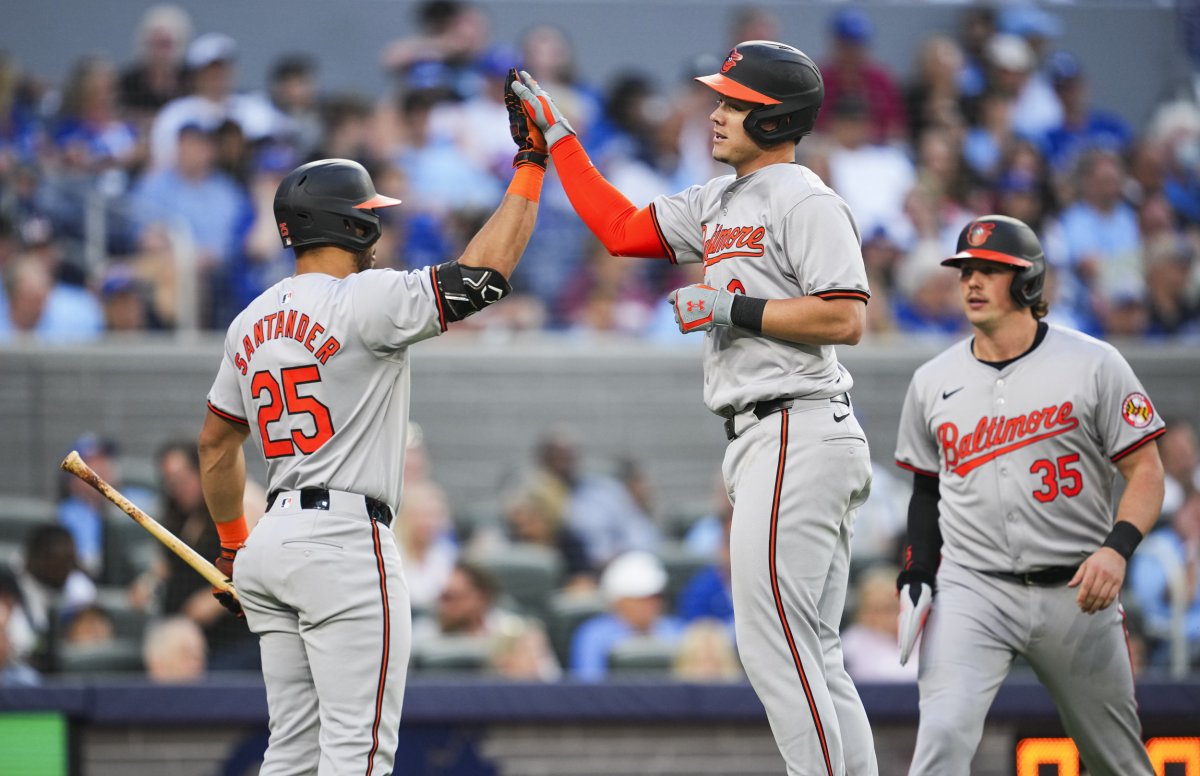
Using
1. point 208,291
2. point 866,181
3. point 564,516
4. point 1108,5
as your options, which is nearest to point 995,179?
point 866,181

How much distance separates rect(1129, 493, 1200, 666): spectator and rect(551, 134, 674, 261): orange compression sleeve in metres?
4.36

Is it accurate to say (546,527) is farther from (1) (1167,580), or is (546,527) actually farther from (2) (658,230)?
(2) (658,230)

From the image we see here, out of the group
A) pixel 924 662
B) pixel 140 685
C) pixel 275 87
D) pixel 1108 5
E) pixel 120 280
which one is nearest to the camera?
pixel 924 662

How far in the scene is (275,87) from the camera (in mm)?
10633

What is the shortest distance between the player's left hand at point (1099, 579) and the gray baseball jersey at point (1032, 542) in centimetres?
20

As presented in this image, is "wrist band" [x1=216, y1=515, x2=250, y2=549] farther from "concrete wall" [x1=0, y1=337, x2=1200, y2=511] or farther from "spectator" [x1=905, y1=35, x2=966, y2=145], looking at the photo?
"spectator" [x1=905, y1=35, x2=966, y2=145]

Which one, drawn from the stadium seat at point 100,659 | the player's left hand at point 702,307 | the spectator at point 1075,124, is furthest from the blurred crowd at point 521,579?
the spectator at point 1075,124

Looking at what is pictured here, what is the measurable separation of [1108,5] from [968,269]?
9.02 m

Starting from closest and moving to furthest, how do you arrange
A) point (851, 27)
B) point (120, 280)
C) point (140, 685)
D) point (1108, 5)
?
1. point (140, 685)
2. point (120, 280)
3. point (851, 27)
4. point (1108, 5)

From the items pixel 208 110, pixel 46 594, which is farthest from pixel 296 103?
Result: pixel 46 594

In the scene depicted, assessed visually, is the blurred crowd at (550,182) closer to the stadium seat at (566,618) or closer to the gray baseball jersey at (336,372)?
the stadium seat at (566,618)

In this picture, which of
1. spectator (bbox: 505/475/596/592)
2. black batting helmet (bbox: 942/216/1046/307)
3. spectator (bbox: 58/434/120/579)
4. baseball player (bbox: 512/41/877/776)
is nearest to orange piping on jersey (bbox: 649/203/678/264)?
baseball player (bbox: 512/41/877/776)

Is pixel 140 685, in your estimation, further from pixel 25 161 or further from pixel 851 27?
pixel 851 27

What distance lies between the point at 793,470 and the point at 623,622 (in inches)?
162
